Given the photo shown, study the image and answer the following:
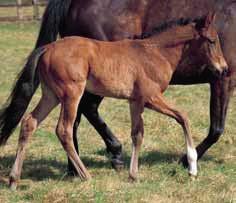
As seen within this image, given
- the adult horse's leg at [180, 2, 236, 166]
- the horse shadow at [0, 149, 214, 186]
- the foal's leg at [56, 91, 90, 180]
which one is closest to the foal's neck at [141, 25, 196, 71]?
the adult horse's leg at [180, 2, 236, 166]

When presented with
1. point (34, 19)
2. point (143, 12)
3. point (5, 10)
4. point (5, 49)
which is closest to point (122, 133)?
point (143, 12)

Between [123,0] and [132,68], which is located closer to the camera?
[132,68]

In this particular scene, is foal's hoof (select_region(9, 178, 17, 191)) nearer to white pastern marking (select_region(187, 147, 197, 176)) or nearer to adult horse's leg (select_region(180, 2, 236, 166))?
white pastern marking (select_region(187, 147, 197, 176))

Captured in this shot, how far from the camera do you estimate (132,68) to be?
5121 millimetres

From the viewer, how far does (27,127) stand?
5.11 metres

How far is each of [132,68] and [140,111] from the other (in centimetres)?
41

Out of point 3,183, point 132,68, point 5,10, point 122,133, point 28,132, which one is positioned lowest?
point 5,10

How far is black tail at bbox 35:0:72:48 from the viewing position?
577 cm

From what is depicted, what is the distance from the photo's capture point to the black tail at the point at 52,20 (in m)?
5.77

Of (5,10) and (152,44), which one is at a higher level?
(152,44)

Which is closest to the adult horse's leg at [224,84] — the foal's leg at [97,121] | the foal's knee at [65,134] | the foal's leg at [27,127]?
the foal's leg at [97,121]

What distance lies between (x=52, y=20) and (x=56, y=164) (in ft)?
4.99

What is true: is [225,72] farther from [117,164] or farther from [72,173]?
[72,173]

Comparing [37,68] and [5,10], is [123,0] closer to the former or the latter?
[37,68]
